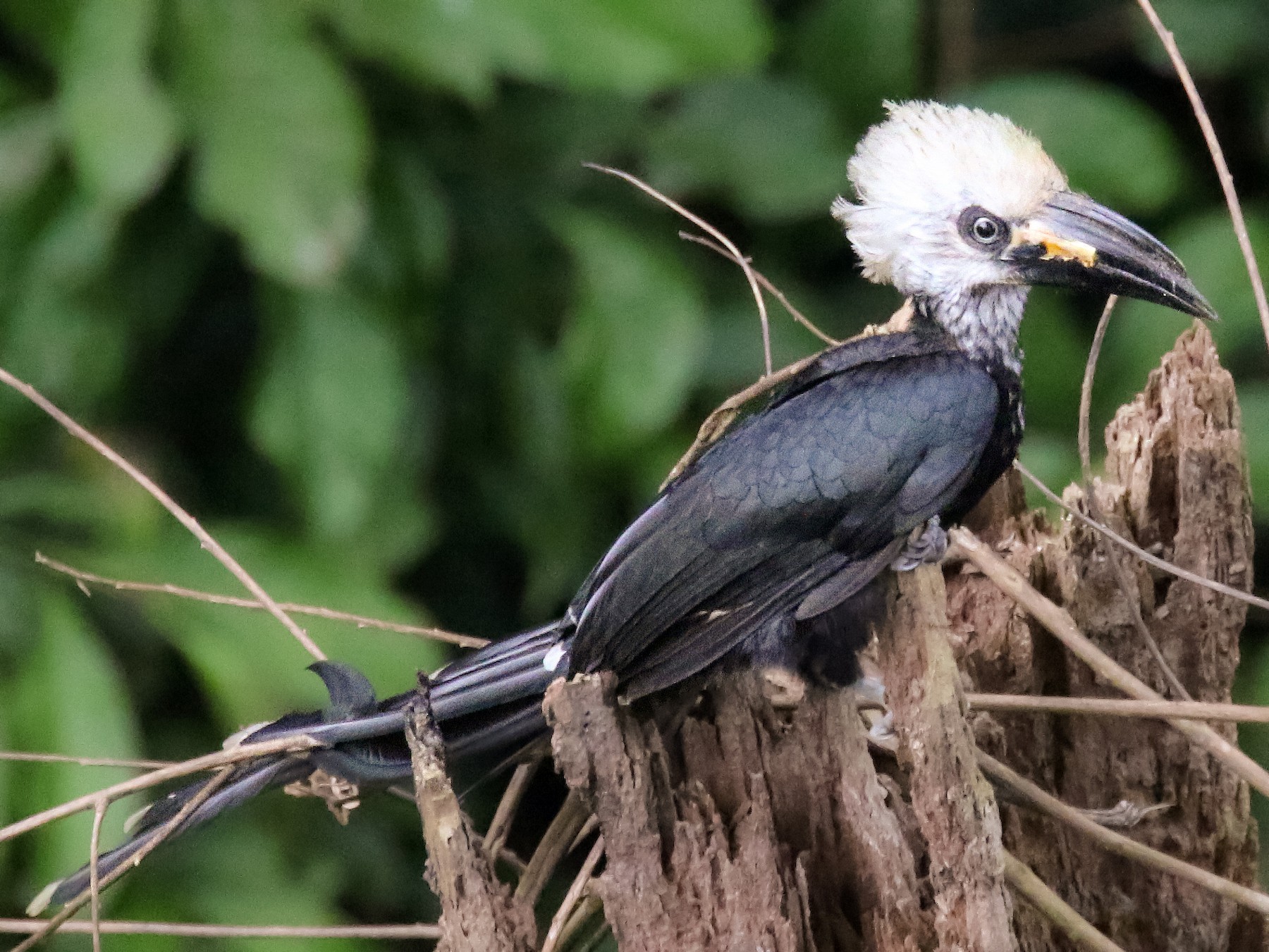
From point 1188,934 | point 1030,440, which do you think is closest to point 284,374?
point 1030,440

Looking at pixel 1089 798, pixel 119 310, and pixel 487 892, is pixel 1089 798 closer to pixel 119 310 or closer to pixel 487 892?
pixel 487 892

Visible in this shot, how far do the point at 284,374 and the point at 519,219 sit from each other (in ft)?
1.47

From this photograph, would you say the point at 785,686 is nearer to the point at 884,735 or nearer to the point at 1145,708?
the point at 884,735

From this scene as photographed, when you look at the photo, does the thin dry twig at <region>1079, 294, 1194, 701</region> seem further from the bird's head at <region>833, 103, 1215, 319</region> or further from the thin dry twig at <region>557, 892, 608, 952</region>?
the thin dry twig at <region>557, 892, 608, 952</region>

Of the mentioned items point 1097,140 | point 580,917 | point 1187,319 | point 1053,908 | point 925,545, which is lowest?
point 1053,908

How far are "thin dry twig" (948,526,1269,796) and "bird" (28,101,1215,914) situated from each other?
0.65 feet

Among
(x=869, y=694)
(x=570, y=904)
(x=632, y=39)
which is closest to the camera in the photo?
(x=570, y=904)

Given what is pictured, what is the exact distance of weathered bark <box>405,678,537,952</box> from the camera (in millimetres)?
880

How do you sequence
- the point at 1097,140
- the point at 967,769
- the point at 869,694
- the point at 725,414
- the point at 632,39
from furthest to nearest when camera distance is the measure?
the point at 1097,140, the point at 632,39, the point at 725,414, the point at 869,694, the point at 967,769

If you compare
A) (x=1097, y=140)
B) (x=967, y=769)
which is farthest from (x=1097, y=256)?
(x=1097, y=140)

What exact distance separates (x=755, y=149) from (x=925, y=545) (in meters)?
0.89

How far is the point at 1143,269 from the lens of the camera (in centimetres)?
120

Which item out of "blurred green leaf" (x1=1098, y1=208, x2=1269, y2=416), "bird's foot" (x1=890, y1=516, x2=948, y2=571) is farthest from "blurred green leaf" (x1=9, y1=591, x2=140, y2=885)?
"blurred green leaf" (x1=1098, y1=208, x2=1269, y2=416)

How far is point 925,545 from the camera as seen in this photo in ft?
3.71
